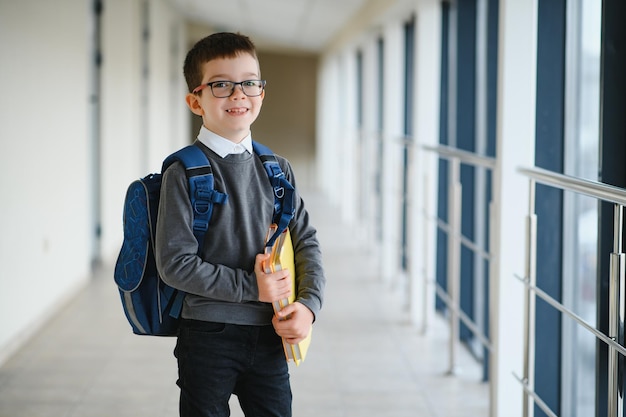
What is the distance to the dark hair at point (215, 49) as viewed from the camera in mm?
1231

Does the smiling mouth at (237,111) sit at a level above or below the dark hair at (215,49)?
below

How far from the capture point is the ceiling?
223 inches

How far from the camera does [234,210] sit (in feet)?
4.04

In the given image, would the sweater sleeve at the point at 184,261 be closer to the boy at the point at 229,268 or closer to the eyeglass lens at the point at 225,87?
the boy at the point at 229,268

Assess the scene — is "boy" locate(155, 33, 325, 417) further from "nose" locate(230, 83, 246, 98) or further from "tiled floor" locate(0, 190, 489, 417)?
"tiled floor" locate(0, 190, 489, 417)

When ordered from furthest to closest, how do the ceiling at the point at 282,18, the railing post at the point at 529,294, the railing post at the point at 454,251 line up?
the ceiling at the point at 282,18 → the railing post at the point at 454,251 → the railing post at the point at 529,294

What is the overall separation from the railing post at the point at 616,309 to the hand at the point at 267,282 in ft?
1.77

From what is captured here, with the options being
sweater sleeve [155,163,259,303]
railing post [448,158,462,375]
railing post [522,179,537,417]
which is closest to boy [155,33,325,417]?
sweater sleeve [155,163,259,303]

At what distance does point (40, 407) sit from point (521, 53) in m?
1.50

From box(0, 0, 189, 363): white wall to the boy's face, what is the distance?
1.63 m

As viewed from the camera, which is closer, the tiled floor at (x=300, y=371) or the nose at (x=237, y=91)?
the nose at (x=237, y=91)

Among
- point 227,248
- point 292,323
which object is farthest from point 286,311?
point 227,248

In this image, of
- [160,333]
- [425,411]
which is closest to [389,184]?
[425,411]

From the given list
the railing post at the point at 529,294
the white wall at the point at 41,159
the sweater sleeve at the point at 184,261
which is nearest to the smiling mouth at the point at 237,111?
the sweater sleeve at the point at 184,261
